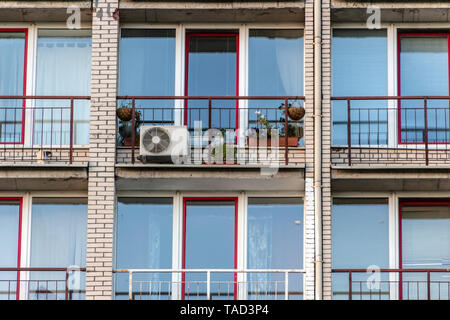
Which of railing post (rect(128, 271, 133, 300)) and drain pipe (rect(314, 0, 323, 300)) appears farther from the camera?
drain pipe (rect(314, 0, 323, 300))

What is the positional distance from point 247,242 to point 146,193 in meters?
1.92

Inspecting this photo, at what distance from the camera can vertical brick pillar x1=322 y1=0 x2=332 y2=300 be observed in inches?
744

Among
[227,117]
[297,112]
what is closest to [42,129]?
[227,117]

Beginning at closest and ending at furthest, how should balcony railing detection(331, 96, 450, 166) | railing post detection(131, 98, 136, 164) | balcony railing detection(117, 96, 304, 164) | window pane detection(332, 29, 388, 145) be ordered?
railing post detection(131, 98, 136, 164)
balcony railing detection(117, 96, 304, 164)
balcony railing detection(331, 96, 450, 166)
window pane detection(332, 29, 388, 145)

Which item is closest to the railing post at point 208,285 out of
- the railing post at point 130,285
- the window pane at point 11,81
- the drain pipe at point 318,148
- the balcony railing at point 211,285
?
the balcony railing at point 211,285

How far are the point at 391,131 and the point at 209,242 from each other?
3.65 m

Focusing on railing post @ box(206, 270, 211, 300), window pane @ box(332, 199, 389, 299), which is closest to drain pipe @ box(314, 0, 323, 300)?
window pane @ box(332, 199, 389, 299)

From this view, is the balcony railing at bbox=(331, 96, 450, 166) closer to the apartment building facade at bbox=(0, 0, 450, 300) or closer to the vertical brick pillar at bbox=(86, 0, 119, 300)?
the apartment building facade at bbox=(0, 0, 450, 300)

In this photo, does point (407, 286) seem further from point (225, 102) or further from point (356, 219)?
point (225, 102)

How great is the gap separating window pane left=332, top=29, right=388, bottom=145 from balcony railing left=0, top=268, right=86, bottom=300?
197 inches

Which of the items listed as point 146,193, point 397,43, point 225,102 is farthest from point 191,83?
point 397,43

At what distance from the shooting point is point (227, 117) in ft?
66.3

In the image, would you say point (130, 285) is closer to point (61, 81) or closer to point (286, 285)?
point (286, 285)
